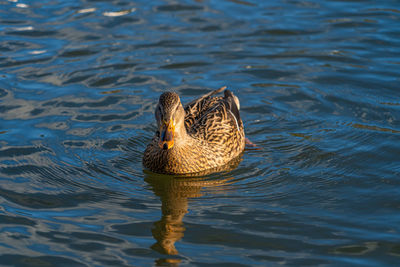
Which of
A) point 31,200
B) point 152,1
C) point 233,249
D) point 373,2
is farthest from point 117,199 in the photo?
point 373,2

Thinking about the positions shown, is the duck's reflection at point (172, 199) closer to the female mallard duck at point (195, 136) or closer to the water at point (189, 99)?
the water at point (189, 99)

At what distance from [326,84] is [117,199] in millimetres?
5177

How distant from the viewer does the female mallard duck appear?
27.1 ft

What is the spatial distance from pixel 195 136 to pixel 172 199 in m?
1.48

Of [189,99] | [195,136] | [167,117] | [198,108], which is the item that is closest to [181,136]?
[195,136]

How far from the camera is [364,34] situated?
14.0m

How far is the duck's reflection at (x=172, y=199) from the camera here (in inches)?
279

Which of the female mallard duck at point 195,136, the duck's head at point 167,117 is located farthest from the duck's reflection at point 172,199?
the duck's head at point 167,117

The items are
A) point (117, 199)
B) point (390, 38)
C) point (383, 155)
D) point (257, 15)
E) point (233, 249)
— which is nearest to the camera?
point (233, 249)

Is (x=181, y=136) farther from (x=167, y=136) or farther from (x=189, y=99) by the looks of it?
(x=189, y=99)

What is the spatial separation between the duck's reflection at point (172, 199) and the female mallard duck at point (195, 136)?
6.7 inches

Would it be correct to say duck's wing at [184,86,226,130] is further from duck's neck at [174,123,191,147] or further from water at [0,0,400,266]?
duck's neck at [174,123,191,147]

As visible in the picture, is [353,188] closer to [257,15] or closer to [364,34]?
[364,34]

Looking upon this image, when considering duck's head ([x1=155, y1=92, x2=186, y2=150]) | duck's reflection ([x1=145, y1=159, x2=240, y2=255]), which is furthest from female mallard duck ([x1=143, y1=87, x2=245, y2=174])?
duck's reflection ([x1=145, y1=159, x2=240, y2=255])
